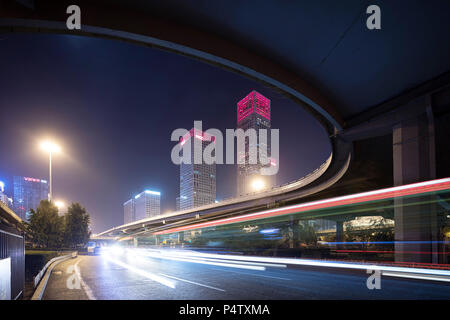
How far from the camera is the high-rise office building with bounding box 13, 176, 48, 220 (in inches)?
5984

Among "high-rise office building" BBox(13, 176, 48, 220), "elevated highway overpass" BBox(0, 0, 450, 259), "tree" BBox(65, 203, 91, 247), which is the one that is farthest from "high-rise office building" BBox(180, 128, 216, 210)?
"elevated highway overpass" BBox(0, 0, 450, 259)

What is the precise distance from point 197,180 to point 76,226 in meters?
122

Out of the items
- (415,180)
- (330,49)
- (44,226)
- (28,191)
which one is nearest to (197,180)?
(28,191)

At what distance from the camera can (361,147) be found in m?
20.1

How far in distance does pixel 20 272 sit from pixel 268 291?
25.2 feet

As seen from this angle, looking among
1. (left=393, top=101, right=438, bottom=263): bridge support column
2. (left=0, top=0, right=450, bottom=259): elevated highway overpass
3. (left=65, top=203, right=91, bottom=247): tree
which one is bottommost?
(left=65, top=203, right=91, bottom=247): tree

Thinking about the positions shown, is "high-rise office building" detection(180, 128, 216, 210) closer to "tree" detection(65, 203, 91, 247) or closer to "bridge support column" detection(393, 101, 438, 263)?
"tree" detection(65, 203, 91, 247)

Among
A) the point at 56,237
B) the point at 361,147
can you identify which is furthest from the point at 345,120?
the point at 56,237

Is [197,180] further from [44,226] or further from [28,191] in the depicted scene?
[44,226]

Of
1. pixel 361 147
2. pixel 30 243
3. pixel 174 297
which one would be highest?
pixel 361 147

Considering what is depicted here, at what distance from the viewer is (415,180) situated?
13.2 m

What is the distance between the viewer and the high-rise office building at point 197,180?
6339 inches

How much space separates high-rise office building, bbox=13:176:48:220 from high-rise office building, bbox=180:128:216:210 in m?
85.4

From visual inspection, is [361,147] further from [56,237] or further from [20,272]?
[56,237]
